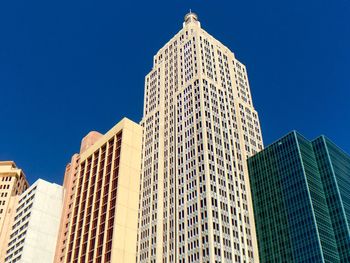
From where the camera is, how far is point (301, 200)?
393ft

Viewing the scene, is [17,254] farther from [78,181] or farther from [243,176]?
[243,176]

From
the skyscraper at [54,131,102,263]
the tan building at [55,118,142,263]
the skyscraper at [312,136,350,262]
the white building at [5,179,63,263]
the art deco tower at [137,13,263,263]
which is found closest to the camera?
the skyscraper at [312,136,350,262]

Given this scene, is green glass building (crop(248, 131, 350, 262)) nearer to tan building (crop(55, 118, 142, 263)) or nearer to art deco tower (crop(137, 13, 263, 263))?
art deco tower (crop(137, 13, 263, 263))

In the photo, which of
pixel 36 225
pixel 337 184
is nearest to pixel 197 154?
pixel 337 184

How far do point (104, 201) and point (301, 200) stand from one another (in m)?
62.2

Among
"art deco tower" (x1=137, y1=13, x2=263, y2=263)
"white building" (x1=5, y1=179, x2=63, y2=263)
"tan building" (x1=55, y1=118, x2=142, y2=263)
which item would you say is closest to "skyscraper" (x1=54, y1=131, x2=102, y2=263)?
"tan building" (x1=55, y1=118, x2=142, y2=263)

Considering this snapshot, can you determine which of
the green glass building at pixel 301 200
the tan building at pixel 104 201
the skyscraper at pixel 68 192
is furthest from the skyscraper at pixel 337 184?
the skyscraper at pixel 68 192

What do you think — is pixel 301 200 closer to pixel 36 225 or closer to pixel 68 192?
pixel 68 192

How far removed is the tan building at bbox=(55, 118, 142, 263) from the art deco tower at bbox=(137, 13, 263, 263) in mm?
3639

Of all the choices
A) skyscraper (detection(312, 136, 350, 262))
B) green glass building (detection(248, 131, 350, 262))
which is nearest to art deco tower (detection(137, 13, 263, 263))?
green glass building (detection(248, 131, 350, 262))

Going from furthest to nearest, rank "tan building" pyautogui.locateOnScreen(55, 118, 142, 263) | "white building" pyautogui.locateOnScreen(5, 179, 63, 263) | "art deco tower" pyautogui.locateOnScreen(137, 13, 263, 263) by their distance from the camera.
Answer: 1. "white building" pyautogui.locateOnScreen(5, 179, 63, 263)
2. "tan building" pyautogui.locateOnScreen(55, 118, 142, 263)
3. "art deco tower" pyautogui.locateOnScreen(137, 13, 263, 263)

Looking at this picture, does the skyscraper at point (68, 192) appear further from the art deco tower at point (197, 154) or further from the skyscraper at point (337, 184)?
the skyscraper at point (337, 184)

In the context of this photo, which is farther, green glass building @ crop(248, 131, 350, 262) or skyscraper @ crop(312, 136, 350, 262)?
skyscraper @ crop(312, 136, 350, 262)

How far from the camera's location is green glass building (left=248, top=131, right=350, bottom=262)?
→ 372 ft
